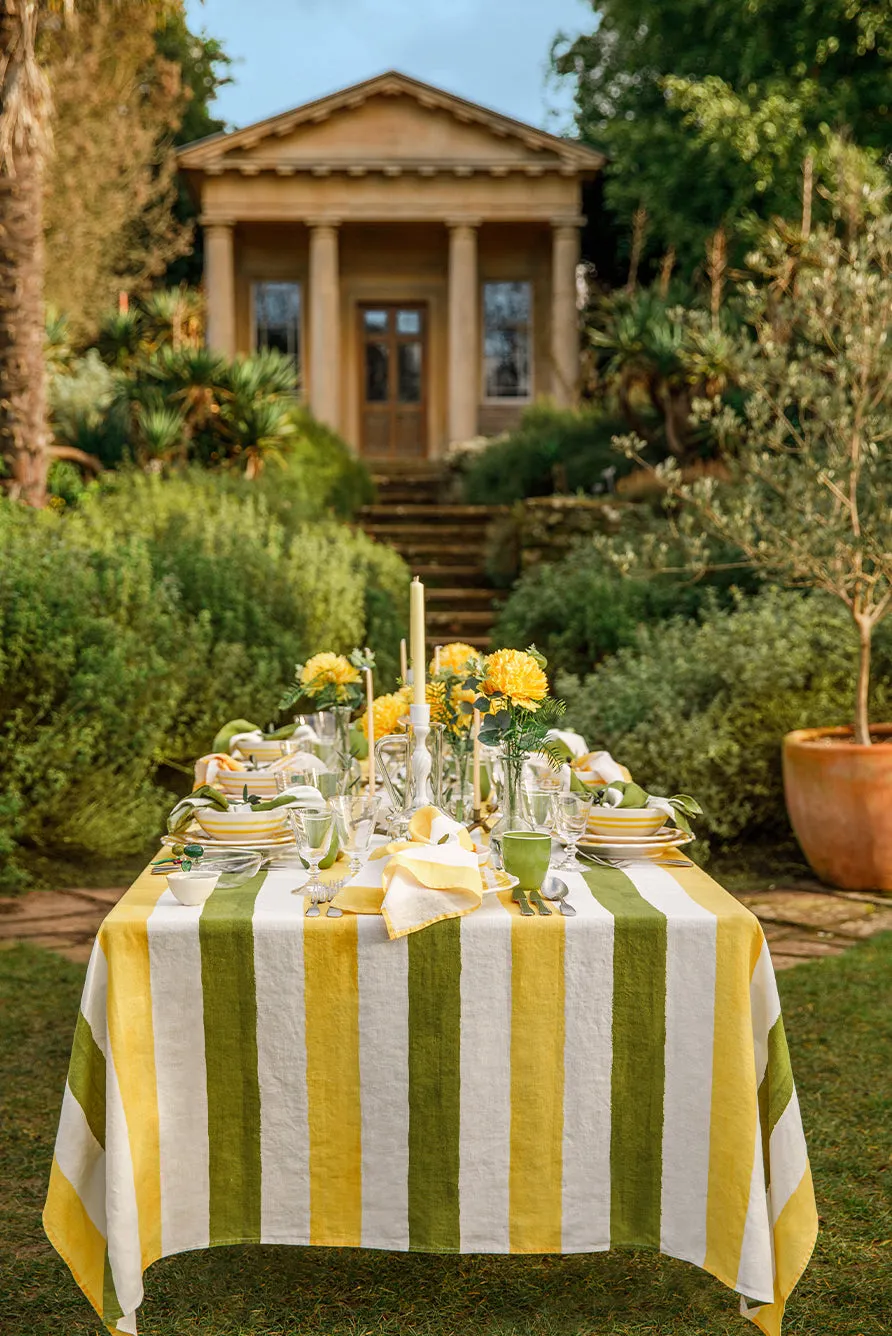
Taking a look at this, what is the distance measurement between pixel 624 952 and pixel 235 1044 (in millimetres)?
791

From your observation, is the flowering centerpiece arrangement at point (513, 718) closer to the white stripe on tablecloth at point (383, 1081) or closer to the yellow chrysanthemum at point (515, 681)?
the yellow chrysanthemum at point (515, 681)

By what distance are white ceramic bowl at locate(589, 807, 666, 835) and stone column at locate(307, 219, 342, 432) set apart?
15725 millimetres

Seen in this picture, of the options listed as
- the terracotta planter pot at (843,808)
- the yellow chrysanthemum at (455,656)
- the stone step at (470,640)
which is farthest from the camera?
the stone step at (470,640)

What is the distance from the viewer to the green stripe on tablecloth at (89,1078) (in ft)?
8.07

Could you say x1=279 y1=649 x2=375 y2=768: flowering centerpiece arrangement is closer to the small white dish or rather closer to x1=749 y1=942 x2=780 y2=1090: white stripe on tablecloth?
the small white dish

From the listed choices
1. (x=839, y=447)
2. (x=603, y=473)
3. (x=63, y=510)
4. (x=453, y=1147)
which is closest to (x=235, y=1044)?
(x=453, y=1147)

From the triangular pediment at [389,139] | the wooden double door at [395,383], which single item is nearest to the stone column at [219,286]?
the triangular pediment at [389,139]

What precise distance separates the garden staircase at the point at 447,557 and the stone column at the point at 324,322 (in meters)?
3.13

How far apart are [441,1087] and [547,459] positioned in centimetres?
1203

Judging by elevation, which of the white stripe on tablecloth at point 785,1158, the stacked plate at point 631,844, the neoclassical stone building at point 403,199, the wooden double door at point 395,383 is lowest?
the white stripe on tablecloth at point 785,1158

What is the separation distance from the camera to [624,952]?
249cm

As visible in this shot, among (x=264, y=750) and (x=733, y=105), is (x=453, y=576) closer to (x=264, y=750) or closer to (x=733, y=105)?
(x=733, y=105)

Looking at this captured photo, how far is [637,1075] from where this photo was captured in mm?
2512

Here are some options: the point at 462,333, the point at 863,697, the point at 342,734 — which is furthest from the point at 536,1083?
the point at 462,333
